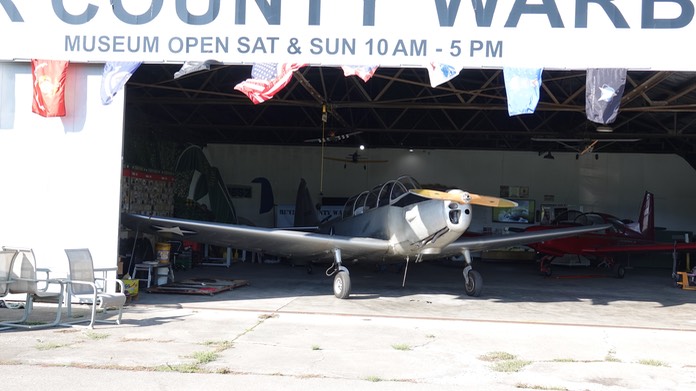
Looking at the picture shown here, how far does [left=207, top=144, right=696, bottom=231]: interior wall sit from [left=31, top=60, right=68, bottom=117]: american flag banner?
534 inches

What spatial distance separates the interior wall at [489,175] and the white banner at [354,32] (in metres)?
13.1

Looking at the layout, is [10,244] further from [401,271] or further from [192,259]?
[401,271]

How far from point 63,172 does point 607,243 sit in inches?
578

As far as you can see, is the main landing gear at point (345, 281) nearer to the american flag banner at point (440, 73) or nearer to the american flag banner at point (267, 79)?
the american flag banner at point (267, 79)

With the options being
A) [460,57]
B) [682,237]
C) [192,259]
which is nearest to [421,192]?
[460,57]

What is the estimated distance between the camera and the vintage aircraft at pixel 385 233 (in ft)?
34.5

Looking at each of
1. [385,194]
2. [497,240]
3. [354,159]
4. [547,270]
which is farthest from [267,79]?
[354,159]

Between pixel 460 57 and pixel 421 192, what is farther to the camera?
pixel 421 192

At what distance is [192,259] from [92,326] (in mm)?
10423

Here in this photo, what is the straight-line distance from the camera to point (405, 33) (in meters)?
9.39

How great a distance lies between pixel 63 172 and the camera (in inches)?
368

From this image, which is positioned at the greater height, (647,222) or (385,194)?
(385,194)

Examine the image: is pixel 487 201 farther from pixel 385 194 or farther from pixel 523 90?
pixel 385 194

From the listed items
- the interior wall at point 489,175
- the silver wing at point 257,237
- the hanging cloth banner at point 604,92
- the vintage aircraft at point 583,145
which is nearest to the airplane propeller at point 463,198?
the silver wing at point 257,237
